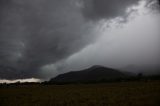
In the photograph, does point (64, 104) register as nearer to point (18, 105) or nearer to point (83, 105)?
point (83, 105)

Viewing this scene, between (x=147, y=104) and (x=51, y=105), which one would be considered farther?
(x=51, y=105)

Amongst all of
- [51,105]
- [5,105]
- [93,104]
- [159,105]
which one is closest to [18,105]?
[5,105]

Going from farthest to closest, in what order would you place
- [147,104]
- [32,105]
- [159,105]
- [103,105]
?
[32,105] < [103,105] < [147,104] < [159,105]

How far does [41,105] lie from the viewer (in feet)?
89.1

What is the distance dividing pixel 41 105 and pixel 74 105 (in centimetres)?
434

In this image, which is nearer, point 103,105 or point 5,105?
point 103,105

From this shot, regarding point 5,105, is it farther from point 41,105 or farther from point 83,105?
point 83,105

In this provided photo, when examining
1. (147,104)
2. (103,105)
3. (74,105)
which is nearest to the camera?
(147,104)

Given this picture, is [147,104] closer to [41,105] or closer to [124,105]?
[124,105]

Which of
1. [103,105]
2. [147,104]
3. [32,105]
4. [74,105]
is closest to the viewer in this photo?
[147,104]

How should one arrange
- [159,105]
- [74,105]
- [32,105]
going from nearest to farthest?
[159,105], [74,105], [32,105]

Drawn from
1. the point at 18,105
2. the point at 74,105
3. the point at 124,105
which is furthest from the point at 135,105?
the point at 18,105

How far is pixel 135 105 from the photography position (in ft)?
74.6

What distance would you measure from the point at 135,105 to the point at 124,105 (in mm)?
1130
